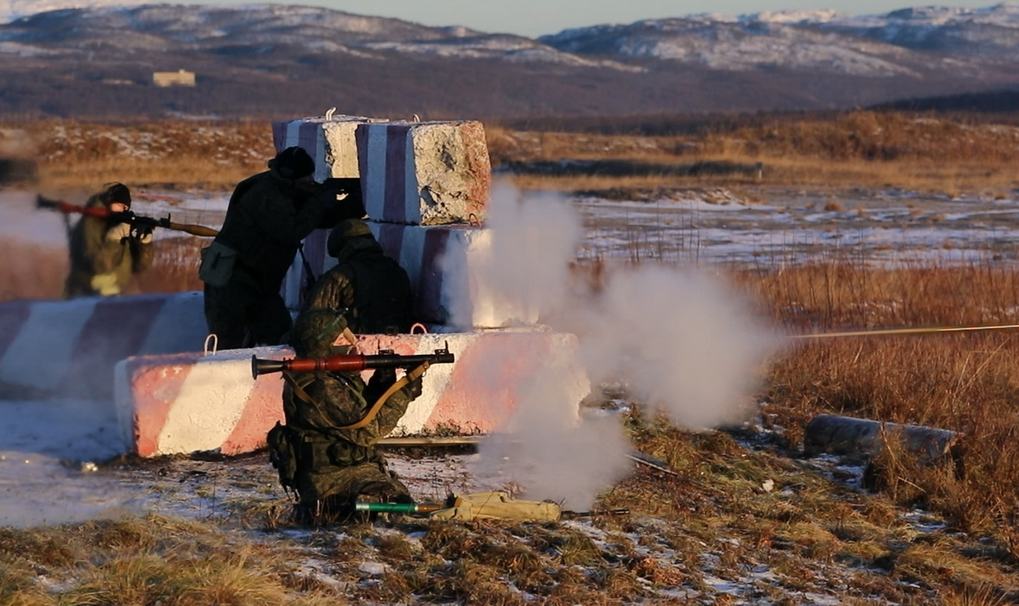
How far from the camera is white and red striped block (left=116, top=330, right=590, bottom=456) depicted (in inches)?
247

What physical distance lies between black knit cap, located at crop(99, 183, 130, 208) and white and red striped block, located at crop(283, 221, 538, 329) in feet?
7.81

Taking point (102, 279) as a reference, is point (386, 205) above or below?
above

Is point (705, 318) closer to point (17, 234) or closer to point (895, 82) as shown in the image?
point (17, 234)

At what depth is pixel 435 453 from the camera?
657 cm

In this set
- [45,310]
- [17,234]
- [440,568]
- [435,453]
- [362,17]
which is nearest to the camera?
[440,568]

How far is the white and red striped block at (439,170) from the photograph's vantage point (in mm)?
7066

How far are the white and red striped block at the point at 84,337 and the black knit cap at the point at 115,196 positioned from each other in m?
0.87

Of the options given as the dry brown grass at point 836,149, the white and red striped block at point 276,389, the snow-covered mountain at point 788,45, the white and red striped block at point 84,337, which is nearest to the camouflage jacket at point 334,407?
the white and red striped block at point 276,389

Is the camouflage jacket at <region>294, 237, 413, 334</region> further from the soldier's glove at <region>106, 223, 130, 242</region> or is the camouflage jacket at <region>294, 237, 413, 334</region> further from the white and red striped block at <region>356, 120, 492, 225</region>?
the soldier's glove at <region>106, 223, 130, 242</region>

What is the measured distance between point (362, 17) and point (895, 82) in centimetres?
6839

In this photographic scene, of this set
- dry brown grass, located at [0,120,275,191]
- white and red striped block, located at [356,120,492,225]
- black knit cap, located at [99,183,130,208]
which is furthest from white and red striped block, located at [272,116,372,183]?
dry brown grass, located at [0,120,275,191]

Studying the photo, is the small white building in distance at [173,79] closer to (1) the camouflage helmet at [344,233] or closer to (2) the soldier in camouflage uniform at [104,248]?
(2) the soldier in camouflage uniform at [104,248]

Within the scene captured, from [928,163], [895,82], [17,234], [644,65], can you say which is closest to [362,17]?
[644,65]

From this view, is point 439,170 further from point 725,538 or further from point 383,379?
point 725,538
